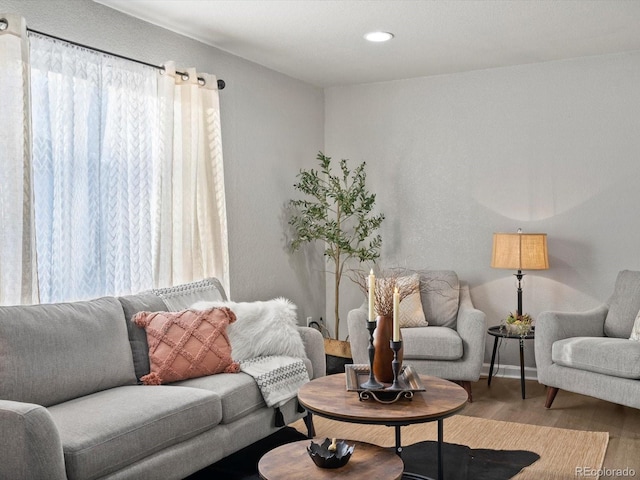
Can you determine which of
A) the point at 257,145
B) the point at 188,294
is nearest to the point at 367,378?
the point at 188,294

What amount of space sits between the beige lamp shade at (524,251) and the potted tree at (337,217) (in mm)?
1089

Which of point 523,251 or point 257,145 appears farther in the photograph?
point 257,145

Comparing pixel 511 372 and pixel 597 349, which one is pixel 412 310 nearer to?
pixel 511 372

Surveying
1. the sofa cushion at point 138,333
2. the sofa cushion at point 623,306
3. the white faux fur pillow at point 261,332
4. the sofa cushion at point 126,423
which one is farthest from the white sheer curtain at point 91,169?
the sofa cushion at point 623,306

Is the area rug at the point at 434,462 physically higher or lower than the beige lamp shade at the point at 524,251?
lower

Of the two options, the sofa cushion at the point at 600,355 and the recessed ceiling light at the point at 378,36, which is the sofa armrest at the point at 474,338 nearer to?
the sofa cushion at the point at 600,355

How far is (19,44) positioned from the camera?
10.4ft

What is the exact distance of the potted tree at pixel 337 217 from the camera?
217 inches

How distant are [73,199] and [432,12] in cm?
229

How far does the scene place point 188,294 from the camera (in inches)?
155

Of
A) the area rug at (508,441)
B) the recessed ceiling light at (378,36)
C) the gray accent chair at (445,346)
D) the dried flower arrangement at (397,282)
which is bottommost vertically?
the area rug at (508,441)

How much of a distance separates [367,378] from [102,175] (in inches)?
72.0

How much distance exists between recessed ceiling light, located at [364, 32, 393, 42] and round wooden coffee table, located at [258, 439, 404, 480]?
9.20 ft

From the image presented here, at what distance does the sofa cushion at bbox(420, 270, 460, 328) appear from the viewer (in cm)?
514
